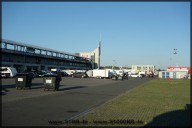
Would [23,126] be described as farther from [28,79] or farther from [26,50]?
[26,50]

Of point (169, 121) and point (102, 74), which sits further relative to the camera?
point (102, 74)

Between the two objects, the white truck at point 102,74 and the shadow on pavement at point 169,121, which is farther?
the white truck at point 102,74

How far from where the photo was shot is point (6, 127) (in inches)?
346

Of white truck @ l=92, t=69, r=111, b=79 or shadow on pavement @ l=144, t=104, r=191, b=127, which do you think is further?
white truck @ l=92, t=69, r=111, b=79

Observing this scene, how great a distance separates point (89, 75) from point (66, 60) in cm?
5738

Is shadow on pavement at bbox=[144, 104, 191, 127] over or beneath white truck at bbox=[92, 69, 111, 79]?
beneath

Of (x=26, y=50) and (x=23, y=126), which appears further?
(x=26, y=50)

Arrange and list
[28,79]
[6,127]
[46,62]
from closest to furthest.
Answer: [6,127], [28,79], [46,62]

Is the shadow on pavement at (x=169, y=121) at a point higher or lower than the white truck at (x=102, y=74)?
lower

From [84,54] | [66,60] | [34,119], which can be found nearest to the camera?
[34,119]

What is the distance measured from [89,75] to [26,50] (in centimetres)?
2858

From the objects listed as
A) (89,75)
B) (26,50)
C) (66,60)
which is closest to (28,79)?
(89,75)

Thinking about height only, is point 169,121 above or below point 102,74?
below

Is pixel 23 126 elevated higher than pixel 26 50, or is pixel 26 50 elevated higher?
pixel 26 50
